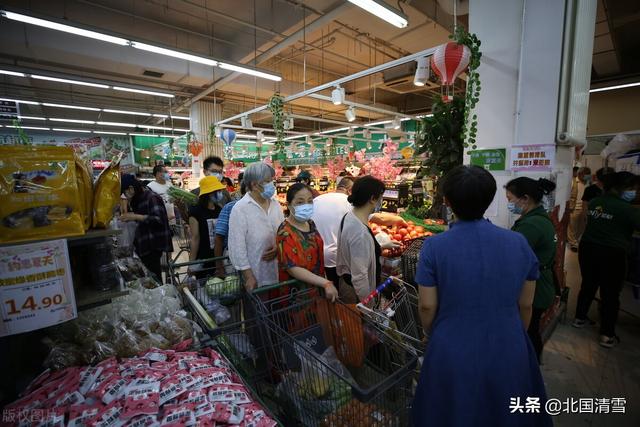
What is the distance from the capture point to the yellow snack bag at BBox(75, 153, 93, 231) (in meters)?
1.25

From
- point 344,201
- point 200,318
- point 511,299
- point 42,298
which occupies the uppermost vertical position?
point 344,201

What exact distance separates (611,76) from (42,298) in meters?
13.3

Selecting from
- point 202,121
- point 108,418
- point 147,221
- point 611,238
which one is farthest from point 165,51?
point 202,121

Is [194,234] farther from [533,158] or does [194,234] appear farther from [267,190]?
[533,158]

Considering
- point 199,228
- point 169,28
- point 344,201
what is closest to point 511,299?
point 344,201

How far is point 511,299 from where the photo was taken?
137cm

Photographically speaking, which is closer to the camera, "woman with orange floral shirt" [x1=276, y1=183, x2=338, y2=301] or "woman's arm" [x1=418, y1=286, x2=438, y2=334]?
"woman's arm" [x1=418, y1=286, x2=438, y2=334]

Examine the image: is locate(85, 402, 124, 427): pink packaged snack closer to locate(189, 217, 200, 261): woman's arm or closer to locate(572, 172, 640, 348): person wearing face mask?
locate(189, 217, 200, 261): woman's arm

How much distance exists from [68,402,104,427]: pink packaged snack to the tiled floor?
3.03m

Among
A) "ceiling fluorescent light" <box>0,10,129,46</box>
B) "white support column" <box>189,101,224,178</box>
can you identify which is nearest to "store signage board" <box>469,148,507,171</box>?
"ceiling fluorescent light" <box>0,10,129,46</box>

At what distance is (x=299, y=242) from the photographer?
220cm

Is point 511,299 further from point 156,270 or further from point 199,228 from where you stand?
point 156,270

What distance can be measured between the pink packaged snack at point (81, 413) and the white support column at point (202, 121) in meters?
11.7

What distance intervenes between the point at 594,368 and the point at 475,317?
8.94ft
